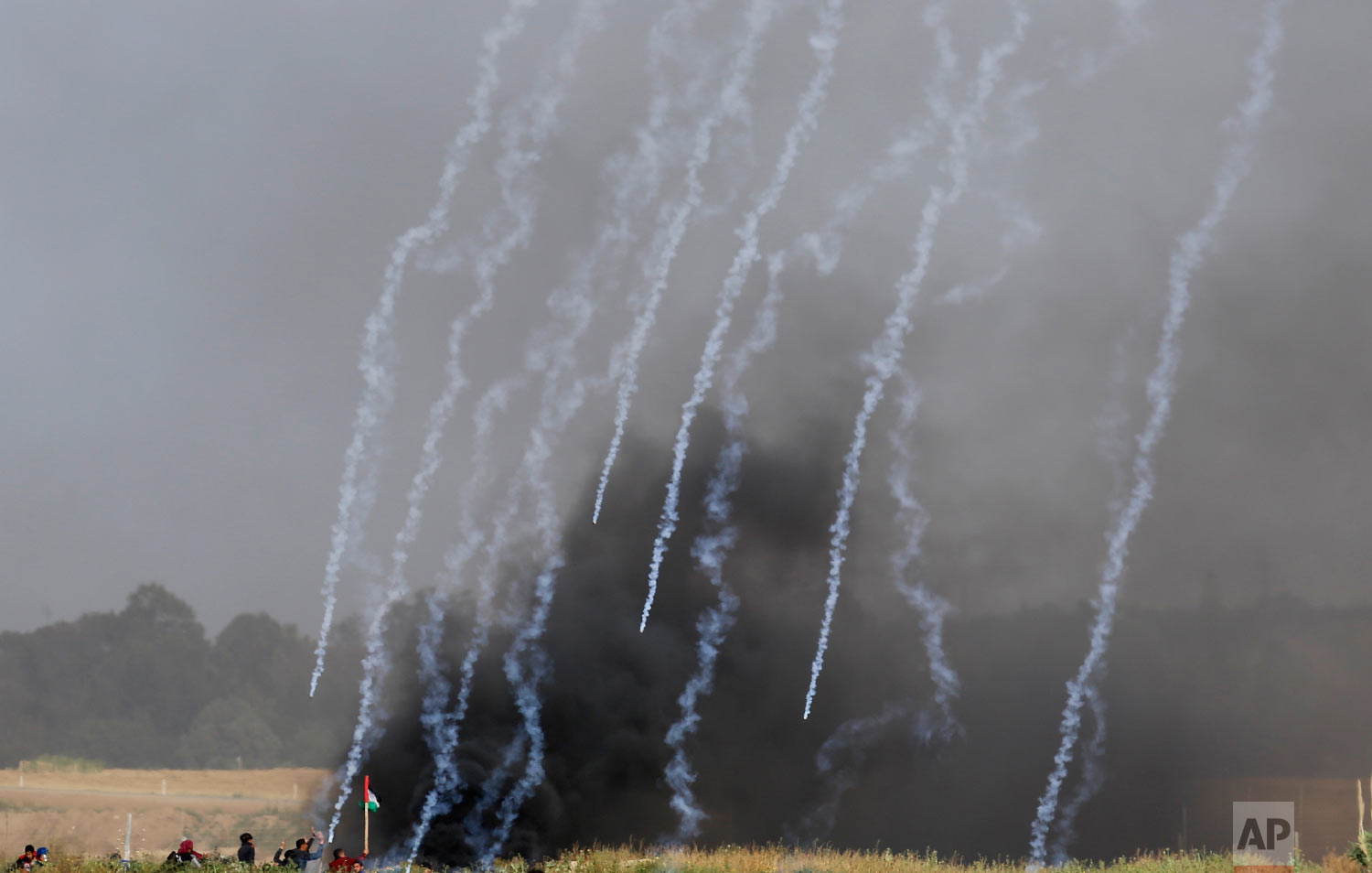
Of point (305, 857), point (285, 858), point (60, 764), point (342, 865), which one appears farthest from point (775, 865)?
point (60, 764)

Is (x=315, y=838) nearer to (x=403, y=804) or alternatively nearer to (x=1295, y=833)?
(x=403, y=804)

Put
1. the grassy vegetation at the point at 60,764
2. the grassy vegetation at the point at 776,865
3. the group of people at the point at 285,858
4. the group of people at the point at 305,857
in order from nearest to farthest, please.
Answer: the group of people at the point at 305,857 < the group of people at the point at 285,858 < the grassy vegetation at the point at 776,865 < the grassy vegetation at the point at 60,764

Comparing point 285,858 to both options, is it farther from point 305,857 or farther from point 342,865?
point 342,865

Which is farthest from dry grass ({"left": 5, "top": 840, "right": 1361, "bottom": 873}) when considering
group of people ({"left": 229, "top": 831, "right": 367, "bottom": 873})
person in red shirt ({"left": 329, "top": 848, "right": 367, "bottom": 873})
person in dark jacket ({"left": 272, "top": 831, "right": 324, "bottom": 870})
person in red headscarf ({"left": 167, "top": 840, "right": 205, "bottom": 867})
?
person in red shirt ({"left": 329, "top": 848, "right": 367, "bottom": 873})

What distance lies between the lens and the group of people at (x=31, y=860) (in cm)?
4981

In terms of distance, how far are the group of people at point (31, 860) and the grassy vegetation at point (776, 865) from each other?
81cm

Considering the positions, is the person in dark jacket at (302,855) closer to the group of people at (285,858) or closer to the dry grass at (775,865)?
the group of people at (285,858)

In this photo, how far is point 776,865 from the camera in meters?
52.7

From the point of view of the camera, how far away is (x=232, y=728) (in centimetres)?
14412

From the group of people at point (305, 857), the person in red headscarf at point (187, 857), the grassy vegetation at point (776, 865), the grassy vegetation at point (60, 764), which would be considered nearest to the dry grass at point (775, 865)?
the grassy vegetation at point (776, 865)

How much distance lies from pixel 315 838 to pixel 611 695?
137 feet

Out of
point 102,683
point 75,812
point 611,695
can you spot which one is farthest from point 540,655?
point 102,683

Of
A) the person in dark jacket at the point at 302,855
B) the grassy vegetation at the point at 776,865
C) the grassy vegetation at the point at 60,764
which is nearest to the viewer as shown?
the person in dark jacket at the point at 302,855

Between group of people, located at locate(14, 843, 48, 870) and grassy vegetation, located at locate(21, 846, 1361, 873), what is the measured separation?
808 mm
